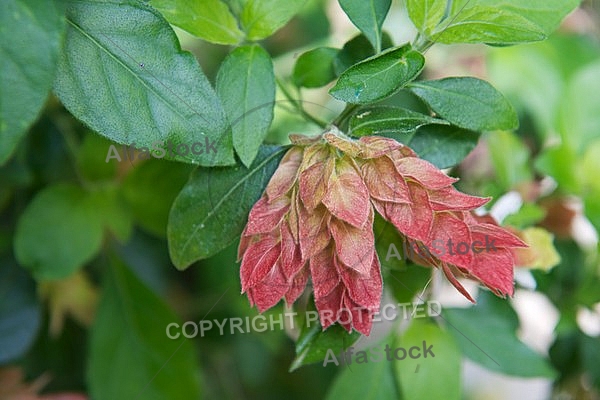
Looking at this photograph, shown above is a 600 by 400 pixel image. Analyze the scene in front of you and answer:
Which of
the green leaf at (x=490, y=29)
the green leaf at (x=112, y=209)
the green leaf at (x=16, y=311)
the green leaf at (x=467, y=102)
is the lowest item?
the green leaf at (x=16, y=311)

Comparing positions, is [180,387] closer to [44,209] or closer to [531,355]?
[44,209]

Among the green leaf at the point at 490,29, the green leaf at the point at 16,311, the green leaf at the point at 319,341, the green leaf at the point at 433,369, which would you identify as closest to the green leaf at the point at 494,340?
the green leaf at the point at 433,369

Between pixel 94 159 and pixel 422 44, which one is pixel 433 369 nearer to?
pixel 422 44

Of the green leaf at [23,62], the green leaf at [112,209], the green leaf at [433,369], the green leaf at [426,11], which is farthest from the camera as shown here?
the green leaf at [112,209]

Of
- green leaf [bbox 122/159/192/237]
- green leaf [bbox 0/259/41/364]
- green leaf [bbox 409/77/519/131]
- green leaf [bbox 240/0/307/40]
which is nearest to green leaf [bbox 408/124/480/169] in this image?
green leaf [bbox 409/77/519/131]

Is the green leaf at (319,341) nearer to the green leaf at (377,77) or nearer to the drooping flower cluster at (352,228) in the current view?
the drooping flower cluster at (352,228)

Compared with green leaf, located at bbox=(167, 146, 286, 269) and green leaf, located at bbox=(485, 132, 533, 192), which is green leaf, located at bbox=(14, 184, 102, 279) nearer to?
green leaf, located at bbox=(167, 146, 286, 269)
